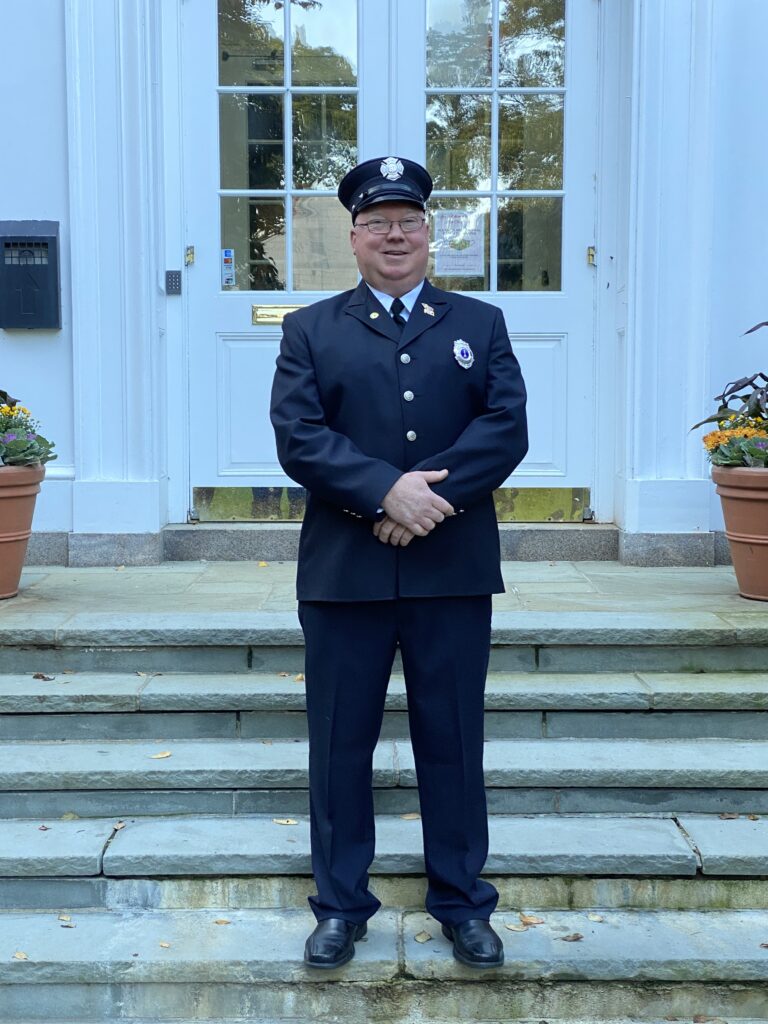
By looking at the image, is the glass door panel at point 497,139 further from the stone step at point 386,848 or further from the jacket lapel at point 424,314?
the stone step at point 386,848

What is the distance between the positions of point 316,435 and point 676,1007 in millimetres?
1595

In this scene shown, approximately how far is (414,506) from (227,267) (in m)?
3.01

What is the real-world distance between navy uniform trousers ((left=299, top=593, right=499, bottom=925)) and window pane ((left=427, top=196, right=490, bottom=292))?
281 cm

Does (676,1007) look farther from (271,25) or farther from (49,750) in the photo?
(271,25)

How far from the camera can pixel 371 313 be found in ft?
8.76

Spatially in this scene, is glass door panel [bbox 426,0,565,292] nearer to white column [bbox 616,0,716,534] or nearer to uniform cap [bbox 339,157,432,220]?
white column [bbox 616,0,716,534]

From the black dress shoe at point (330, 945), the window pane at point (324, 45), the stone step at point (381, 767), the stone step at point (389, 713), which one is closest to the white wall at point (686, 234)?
→ the window pane at point (324, 45)

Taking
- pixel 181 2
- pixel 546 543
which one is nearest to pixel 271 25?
pixel 181 2

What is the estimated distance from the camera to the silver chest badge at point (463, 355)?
2629mm

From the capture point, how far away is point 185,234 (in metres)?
5.12

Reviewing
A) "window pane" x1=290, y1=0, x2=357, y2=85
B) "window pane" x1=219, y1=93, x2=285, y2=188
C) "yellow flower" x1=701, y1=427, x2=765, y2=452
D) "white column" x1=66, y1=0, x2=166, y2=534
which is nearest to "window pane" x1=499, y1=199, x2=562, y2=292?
"window pane" x1=290, y1=0, x2=357, y2=85

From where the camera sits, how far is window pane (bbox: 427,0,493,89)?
200 inches

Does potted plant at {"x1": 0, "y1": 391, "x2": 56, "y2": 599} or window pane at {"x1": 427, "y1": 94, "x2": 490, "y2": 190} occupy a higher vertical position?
window pane at {"x1": 427, "y1": 94, "x2": 490, "y2": 190}

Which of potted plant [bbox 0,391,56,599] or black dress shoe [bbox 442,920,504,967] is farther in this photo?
potted plant [bbox 0,391,56,599]
